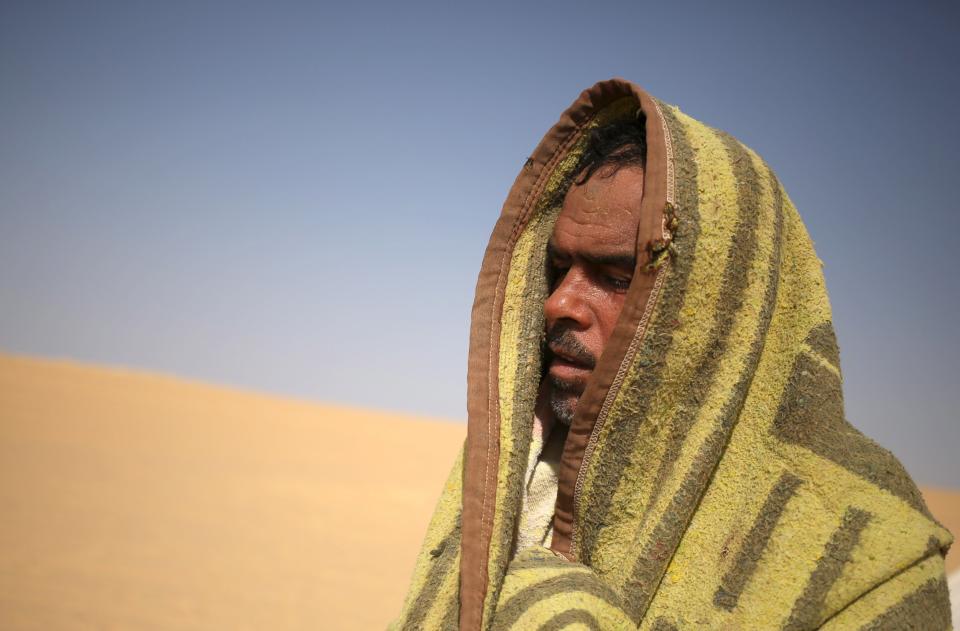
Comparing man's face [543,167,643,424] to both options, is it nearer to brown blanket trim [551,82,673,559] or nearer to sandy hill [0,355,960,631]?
brown blanket trim [551,82,673,559]

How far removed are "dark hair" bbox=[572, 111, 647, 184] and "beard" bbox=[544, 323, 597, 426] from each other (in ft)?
1.42

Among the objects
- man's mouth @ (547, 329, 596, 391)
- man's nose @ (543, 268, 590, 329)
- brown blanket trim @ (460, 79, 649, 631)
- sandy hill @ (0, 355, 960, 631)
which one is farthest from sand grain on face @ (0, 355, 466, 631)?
man's nose @ (543, 268, 590, 329)

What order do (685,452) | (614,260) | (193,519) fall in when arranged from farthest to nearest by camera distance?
1. (193,519)
2. (614,260)
3. (685,452)

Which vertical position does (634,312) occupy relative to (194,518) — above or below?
above

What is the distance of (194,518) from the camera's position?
11336 millimetres

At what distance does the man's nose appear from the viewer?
1.58 meters

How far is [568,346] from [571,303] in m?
0.11

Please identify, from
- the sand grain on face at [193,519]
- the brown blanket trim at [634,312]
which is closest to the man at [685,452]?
the brown blanket trim at [634,312]

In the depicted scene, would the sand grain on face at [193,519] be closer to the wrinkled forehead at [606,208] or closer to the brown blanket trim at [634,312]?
the brown blanket trim at [634,312]

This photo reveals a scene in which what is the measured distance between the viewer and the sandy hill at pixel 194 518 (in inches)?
305

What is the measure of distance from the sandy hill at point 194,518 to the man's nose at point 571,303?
7248mm

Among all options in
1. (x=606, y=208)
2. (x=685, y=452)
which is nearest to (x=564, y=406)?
(x=685, y=452)

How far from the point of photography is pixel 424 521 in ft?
43.0

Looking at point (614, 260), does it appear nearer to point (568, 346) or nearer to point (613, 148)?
point (568, 346)
